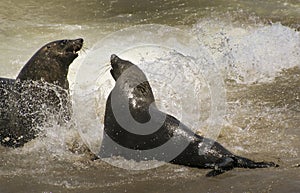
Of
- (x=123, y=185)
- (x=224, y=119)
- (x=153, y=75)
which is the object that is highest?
(x=153, y=75)

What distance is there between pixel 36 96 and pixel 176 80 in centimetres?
266

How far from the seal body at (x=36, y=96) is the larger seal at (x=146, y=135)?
96cm

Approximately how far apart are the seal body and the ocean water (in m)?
A: 0.23

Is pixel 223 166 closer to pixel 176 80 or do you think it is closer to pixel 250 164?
pixel 250 164

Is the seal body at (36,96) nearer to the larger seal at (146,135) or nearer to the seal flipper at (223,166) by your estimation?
the larger seal at (146,135)

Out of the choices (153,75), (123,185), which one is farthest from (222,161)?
(153,75)

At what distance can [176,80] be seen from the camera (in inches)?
359

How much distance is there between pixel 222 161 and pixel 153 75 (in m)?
3.71

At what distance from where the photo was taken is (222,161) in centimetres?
553

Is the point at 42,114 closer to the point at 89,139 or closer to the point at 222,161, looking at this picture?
the point at 89,139

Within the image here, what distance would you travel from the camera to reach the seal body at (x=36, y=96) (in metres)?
7.02

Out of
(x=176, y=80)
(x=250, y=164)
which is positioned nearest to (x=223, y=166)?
(x=250, y=164)

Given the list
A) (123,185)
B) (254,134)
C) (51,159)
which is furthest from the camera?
(254,134)

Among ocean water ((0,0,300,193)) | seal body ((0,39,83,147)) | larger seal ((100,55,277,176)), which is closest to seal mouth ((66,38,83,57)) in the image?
seal body ((0,39,83,147))
